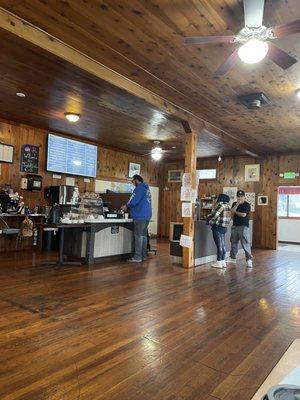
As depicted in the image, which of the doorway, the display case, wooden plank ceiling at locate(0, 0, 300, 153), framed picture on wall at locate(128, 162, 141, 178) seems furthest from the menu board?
the doorway

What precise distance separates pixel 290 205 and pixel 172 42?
384 inches

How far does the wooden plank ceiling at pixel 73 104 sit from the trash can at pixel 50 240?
2.46 m

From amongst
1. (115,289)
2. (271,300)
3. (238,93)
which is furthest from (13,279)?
(238,93)

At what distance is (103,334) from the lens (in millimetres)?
2572

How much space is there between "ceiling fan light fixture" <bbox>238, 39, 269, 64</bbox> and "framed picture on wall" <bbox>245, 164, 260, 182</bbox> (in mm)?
7053

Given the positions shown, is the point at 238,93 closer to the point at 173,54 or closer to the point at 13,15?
the point at 173,54

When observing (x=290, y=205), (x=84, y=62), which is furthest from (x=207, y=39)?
(x=290, y=205)

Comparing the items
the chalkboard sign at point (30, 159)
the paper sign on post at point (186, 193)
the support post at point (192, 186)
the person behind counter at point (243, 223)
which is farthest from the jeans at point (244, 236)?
the chalkboard sign at point (30, 159)

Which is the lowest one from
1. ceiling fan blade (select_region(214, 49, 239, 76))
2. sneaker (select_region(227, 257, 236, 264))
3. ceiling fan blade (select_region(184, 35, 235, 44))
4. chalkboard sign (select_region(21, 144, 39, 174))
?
sneaker (select_region(227, 257, 236, 264))

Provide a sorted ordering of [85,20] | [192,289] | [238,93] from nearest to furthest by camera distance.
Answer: [85,20] → [192,289] → [238,93]

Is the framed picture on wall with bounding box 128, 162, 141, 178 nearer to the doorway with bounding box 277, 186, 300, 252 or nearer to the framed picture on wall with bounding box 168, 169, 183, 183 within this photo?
the framed picture on wall with bounding box 168, 169, 183, 183

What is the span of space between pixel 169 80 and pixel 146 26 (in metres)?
1.24

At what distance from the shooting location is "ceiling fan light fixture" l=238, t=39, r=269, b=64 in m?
2.68

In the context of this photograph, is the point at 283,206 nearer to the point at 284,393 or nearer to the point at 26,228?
the point at 26,228
